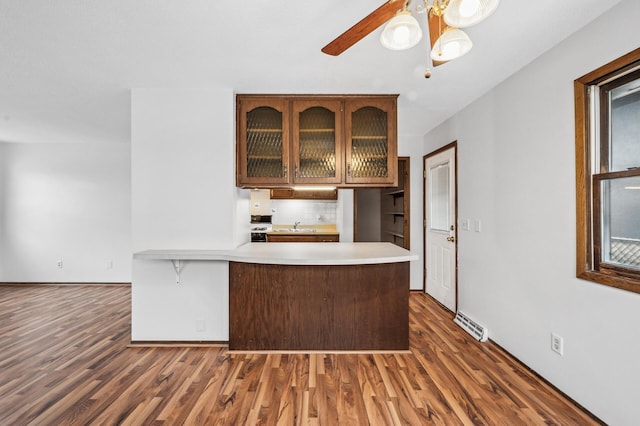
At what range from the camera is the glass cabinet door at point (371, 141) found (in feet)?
9.39

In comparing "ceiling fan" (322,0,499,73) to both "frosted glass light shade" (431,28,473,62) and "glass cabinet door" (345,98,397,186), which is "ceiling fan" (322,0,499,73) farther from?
"glass cabinet door" (345,98,397,186)

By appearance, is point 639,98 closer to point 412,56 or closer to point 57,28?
point 412,56

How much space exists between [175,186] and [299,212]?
11.1 feet

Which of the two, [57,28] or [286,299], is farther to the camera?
[286,299]

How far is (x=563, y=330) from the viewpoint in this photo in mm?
2016

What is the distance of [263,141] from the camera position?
9.45 ft

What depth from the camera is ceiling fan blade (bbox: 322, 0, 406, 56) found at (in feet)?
3.81

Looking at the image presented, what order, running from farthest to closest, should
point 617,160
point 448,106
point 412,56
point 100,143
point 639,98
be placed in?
point 100,143
point 448,106
point 412,56
point 617,160
point 639,98

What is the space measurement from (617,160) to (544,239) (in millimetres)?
669

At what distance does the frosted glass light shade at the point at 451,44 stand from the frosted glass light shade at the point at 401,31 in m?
0.12

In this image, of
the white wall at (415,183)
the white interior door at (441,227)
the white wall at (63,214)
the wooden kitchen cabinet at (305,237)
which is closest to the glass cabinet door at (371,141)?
the white interior door at (441,227)

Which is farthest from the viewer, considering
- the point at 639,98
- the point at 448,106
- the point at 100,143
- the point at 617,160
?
the point at 100,143

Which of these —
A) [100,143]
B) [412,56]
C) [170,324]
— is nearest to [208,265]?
[170,324]

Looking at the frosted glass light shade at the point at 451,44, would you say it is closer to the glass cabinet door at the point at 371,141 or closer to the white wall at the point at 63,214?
the glass cabinet door at the point at 371,141
